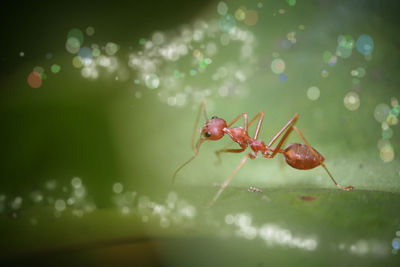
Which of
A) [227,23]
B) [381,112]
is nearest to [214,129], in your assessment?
[227,23]

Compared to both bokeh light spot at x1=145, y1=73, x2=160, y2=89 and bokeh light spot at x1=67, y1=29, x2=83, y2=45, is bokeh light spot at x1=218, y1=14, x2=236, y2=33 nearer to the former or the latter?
bokeh light spot at x1=145, y1=73, x2=160, y2=89

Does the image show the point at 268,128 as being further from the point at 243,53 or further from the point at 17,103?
the point at 17,103

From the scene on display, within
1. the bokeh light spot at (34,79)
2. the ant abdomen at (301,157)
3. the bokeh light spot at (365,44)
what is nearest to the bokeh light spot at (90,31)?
the bokeh light spot at (34,79)

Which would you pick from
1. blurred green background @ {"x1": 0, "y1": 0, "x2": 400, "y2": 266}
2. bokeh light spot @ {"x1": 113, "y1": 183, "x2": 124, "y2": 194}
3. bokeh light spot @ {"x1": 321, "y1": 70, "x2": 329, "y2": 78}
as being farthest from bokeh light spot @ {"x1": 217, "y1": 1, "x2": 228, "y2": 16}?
bokeh light spot @ {"x1": 113, "y1": 183, "x2": 124, "y2": 194}

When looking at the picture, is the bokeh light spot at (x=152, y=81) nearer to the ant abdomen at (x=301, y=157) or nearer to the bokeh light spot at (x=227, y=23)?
the bokeh light spot at (x=227, y=23)

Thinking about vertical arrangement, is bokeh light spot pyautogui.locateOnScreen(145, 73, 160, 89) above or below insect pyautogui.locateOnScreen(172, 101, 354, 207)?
above

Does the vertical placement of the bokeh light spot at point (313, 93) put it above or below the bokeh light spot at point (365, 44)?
below

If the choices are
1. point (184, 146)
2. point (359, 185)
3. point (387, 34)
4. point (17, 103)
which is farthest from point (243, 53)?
point (17, 103)
